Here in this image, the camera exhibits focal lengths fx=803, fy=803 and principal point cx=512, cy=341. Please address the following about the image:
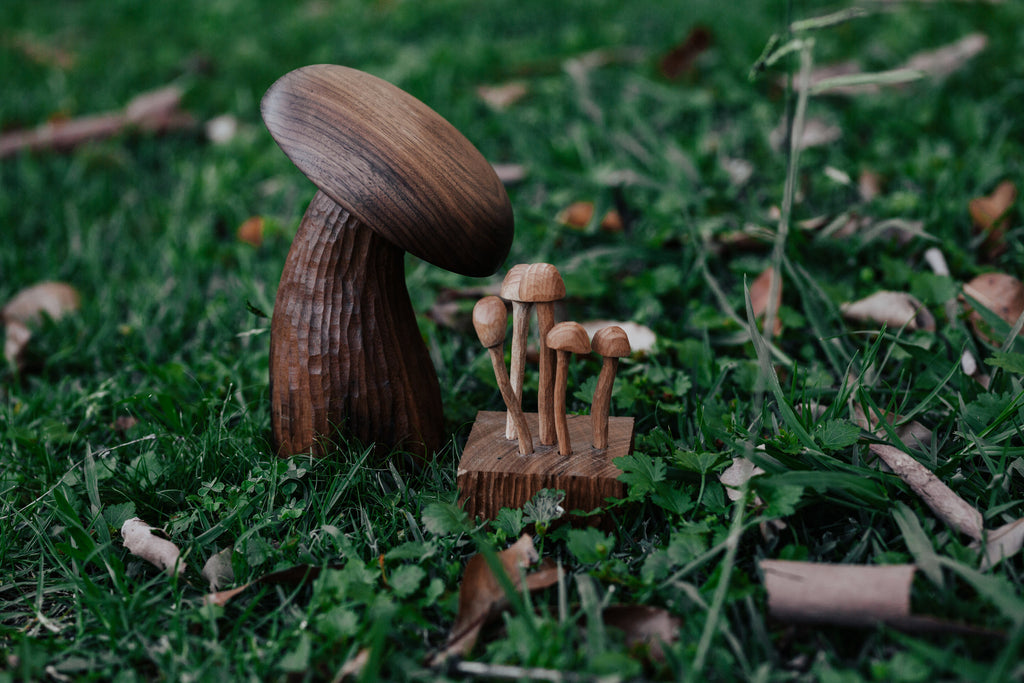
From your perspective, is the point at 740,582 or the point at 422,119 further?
the point at 422,119

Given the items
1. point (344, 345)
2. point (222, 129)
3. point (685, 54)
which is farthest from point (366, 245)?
point (685, 54)

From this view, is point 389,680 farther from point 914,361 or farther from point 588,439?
point 914,361

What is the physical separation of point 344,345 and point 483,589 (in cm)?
60

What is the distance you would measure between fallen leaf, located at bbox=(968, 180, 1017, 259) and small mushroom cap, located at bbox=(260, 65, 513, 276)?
1766mm

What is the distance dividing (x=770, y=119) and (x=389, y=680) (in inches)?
121

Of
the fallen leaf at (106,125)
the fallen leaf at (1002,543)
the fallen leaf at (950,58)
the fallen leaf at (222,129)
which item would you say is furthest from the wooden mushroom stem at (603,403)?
the fallen leaf at (106,125)

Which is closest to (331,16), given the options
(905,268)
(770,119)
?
(770,119)

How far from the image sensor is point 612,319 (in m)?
2.46

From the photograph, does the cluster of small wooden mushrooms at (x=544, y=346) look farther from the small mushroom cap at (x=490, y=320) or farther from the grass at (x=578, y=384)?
the grass at (x=578, y=384)

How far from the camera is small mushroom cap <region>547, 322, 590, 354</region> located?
1516 mm

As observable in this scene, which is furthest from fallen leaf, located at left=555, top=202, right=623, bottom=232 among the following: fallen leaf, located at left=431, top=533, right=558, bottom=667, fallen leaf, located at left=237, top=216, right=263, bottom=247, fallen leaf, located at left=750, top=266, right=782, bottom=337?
fallen leaf, located at left=431, top=533, right=558, bottom=667

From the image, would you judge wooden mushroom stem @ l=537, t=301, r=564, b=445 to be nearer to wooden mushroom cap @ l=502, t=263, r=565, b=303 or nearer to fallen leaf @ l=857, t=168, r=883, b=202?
wooden mushroom cap @ l=502, t=263, r=565, b=303

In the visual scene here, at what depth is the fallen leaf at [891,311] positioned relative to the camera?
2199 millimetres

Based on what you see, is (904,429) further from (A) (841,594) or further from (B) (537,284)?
(B) (537,284)
